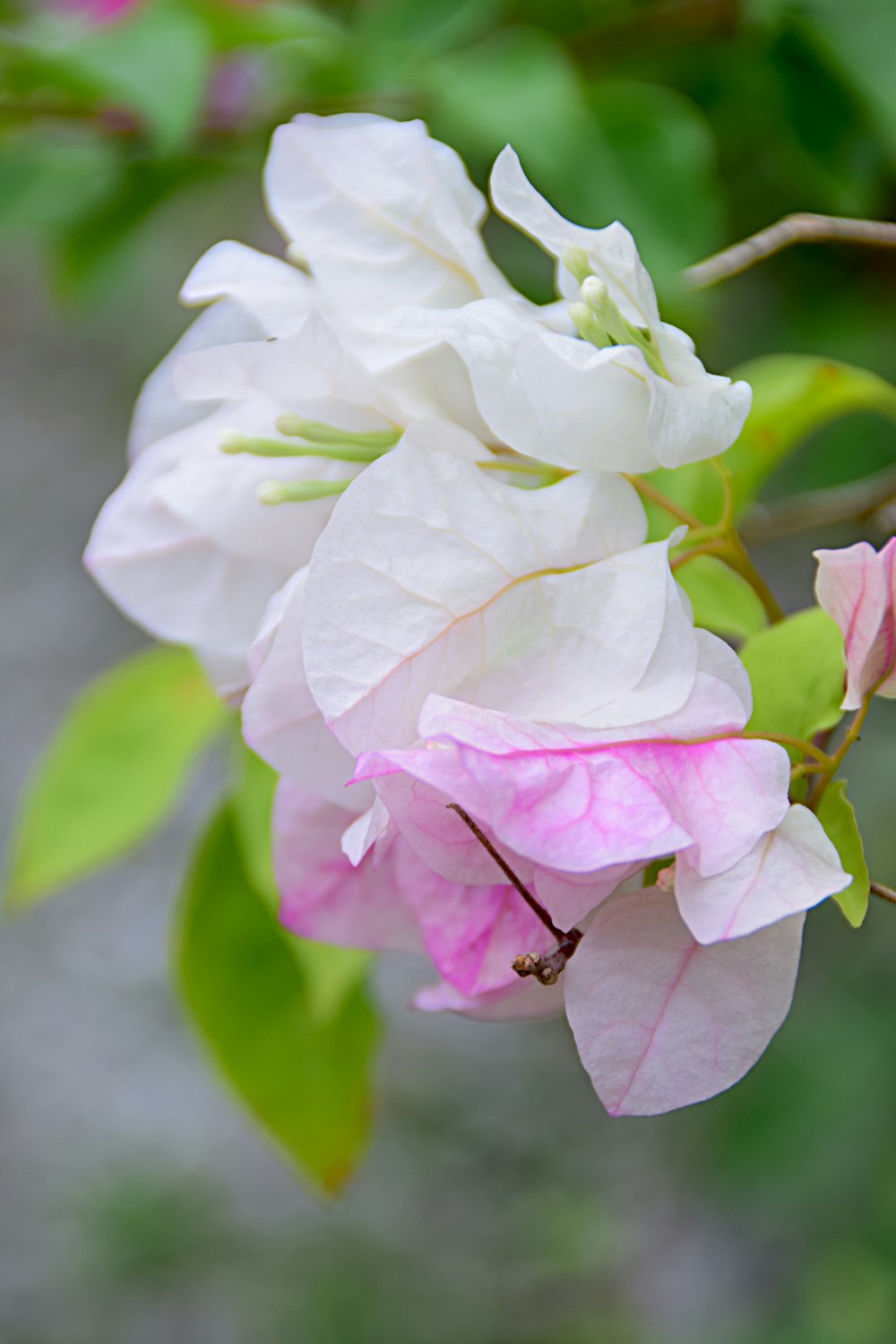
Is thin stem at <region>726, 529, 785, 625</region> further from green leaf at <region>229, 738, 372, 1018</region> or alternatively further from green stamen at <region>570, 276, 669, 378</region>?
green leaf at <region>229, 738, 372, 1018</region>

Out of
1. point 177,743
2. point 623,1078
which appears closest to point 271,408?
point 623,1078

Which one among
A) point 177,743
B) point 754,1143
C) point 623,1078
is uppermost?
point 623,1078

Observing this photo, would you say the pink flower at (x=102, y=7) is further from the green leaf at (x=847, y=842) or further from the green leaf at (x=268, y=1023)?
the green leaf at (x=847, y=842)

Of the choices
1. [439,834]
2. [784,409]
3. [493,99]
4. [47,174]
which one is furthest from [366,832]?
[47,174]

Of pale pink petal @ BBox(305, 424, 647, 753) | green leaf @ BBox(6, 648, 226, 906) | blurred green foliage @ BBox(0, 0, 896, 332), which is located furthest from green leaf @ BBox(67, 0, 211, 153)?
pale pink petal @ BBox(305, 424, 647, 753)

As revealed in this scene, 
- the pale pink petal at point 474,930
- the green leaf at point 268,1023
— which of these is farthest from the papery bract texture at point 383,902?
the green leaf at point 268,1023

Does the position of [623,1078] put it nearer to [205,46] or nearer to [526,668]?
[526,668]
